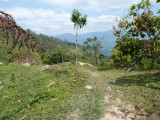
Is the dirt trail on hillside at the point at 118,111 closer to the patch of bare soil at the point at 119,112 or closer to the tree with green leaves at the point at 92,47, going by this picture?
the patch of bare soil at the point at 119,112

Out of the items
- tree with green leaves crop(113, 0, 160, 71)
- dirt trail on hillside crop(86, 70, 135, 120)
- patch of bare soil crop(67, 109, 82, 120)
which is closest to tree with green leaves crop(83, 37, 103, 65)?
tree with green leaves crop(113, 0, 160, 71)

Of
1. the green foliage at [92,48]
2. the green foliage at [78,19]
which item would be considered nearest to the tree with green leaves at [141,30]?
the green foliage at [78,19]

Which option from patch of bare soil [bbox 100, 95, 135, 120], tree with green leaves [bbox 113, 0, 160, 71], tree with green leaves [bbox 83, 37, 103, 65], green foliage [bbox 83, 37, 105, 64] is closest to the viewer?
patch of bare soil [bbox 100, 95, 135, 120]

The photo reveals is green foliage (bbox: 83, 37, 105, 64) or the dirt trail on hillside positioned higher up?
green foliage (bbox: 83, 37, 105, 64)

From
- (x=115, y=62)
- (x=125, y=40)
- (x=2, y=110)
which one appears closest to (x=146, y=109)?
(x=2, y=110)

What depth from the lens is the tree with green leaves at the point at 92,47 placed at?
4248cm

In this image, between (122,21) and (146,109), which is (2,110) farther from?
(122,21)

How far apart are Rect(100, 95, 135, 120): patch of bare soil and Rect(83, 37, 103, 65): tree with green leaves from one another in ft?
123

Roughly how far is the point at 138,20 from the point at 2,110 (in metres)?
10.2

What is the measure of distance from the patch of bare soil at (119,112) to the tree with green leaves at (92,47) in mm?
37556

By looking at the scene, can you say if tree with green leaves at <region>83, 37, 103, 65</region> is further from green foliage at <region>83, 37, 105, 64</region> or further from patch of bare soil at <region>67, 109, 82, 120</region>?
patch of bare soil at <region>67, 109, 82, 120</region>

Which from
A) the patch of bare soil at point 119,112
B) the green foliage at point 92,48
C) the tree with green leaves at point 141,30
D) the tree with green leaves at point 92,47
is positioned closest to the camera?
the patch of bare soil at point 119,112

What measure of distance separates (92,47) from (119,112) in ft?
135

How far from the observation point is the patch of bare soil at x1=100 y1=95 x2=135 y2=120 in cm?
397
